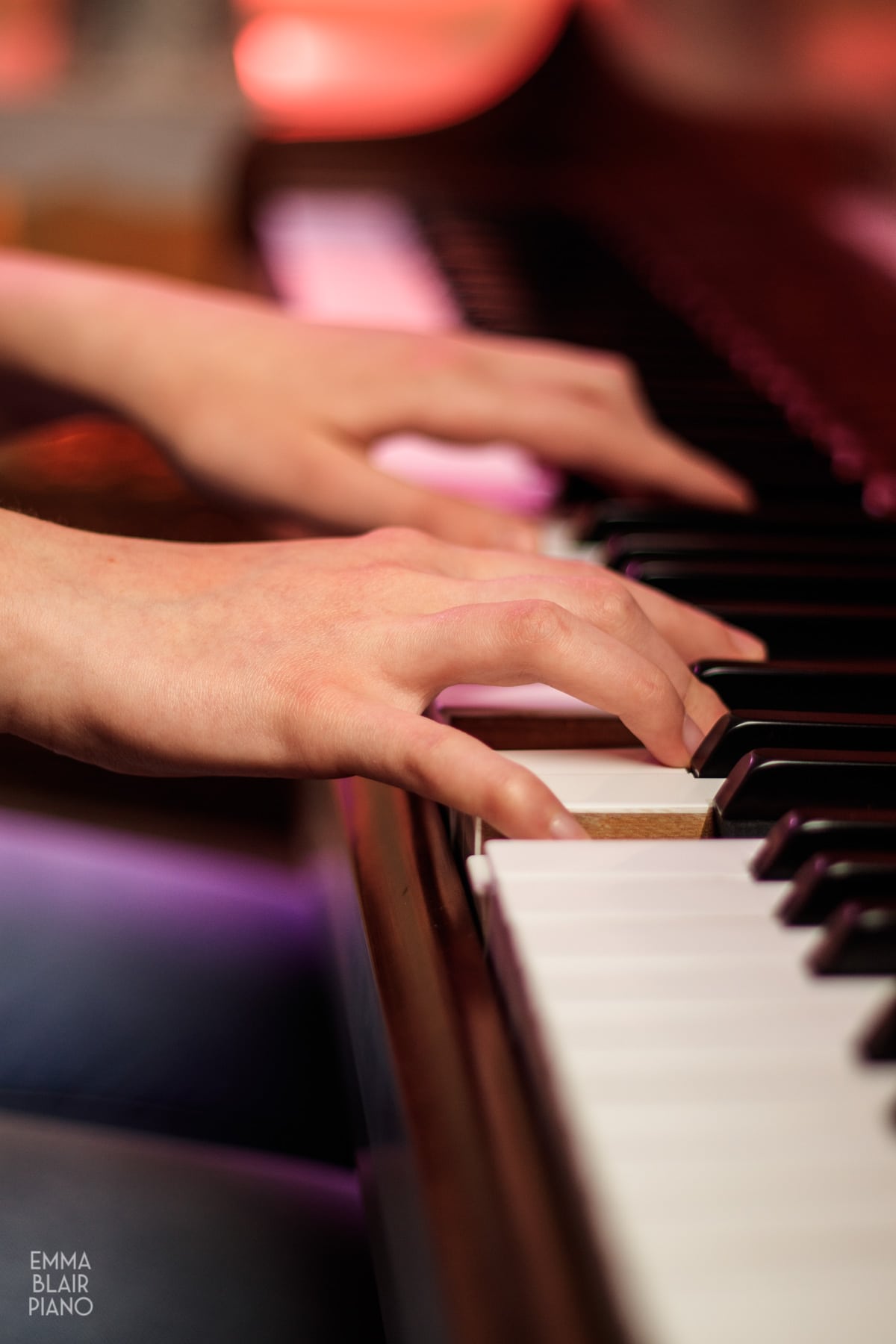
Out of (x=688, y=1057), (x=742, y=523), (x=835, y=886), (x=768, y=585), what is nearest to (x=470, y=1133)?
(x=688, y=1057)

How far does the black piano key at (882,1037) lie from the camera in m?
0.46

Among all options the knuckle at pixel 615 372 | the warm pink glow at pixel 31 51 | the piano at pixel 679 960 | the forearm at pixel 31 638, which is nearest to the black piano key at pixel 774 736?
the piano at pixel 679 960

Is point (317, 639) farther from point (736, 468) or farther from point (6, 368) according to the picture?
point (6, 368)

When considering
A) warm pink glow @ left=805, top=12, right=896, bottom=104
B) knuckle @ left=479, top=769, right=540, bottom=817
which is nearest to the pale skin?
knuckle @ left=479, top=769, right=540, bottom=817

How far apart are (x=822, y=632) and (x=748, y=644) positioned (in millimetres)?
60

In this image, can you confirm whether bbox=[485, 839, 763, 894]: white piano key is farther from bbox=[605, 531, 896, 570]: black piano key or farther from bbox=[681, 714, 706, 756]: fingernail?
bbox=[605, 531, 896, 570]: black piano key

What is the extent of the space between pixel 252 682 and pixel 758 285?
928 millimetres

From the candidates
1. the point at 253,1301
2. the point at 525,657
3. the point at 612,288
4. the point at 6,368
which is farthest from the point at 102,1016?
the point at 612,288

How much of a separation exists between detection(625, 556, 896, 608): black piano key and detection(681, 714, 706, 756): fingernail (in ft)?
0.66

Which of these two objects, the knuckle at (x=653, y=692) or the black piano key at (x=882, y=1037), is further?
the knuckle at (x=653, y=692)

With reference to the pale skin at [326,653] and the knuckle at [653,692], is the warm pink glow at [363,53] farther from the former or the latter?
the knuckle at [653,692]

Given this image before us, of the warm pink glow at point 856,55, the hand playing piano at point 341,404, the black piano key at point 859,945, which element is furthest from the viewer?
the warm pink glow at point 856,55

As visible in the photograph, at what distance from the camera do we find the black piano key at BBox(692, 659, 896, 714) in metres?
0.73

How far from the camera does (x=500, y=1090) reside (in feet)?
1.56
